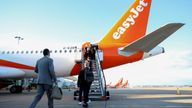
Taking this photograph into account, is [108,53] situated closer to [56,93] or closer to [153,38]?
[153,38]

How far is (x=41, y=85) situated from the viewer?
745 cm

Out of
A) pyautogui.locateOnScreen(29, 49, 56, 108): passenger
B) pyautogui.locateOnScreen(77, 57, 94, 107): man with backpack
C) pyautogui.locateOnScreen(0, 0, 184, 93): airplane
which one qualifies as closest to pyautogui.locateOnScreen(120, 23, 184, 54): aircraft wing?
pyautogui.locateOnScreen(0, 0, 184, 93): airplane

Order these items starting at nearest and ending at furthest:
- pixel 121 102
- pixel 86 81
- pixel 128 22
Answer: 1. pixel 86 81
2. pixel 121 102
3. pixel 128 22

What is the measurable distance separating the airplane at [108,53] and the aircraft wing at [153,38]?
984mm

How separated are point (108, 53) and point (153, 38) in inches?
161

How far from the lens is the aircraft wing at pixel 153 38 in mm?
12720

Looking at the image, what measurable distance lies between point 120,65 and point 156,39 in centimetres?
444

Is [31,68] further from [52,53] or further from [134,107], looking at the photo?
[134,107]

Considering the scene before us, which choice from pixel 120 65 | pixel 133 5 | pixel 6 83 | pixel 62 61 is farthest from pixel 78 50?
pixel 6 83

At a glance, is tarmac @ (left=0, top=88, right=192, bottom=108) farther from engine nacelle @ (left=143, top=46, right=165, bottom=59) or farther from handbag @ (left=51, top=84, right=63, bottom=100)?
engine nacelle @ (left=143, top=46, right=165, bottom=59)

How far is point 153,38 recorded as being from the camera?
46.6 ft

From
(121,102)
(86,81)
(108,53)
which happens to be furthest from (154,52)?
(86,81)

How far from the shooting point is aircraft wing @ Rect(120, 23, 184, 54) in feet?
41.7

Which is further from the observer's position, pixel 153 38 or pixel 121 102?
pixel 153 38
